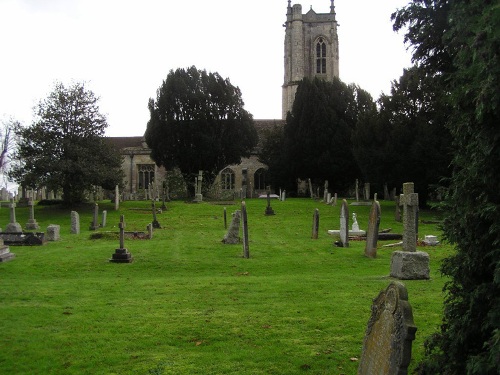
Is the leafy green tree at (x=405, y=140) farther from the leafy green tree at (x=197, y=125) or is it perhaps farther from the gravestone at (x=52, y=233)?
the gravestone at (x=52, y=233)

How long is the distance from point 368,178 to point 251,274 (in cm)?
2278

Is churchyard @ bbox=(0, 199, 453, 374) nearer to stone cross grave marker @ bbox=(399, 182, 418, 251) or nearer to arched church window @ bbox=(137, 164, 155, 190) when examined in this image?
stone cross grave marker @ bbox=(399, 182, 418, 251)

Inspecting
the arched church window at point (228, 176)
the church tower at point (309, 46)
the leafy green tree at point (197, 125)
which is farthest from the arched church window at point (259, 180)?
the leafy green tree at point (197, 125)

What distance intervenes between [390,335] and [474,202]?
1.27m

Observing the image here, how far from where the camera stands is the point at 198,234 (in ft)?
73.0

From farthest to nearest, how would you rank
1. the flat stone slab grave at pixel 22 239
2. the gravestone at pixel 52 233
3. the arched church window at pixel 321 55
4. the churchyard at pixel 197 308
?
the arched church window at pixel 321 55 < the gravestone at pixel 52 233 < the flat stone slab grave at pixel 22 239 < the churchyard at pixel 197 308

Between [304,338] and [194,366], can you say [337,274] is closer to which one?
[304,338]

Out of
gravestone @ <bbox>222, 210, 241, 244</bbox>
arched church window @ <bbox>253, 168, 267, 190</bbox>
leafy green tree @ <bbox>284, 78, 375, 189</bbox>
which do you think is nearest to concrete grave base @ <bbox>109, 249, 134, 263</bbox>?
gravestone @ <bbox>222, 210, 241, 244</bbox>

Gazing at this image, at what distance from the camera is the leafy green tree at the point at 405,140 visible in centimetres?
2931

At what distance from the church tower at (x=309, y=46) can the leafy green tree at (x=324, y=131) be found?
18227 mm

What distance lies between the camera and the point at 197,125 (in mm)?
46594

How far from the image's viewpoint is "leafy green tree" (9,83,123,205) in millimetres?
32844

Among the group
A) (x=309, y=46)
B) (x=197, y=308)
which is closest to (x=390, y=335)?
(x=197, y=308)

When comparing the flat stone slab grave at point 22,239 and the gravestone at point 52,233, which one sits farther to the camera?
the gravestone at point 52,233
